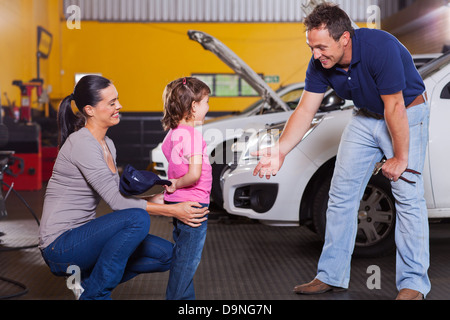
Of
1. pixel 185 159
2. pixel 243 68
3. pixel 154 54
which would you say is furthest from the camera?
pixel 154 54

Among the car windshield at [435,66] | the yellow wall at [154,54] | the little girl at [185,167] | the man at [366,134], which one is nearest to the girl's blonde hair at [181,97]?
the little girl at [185,167]

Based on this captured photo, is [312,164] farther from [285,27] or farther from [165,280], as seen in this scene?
[285,27]

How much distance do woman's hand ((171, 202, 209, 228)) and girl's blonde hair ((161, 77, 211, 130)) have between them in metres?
0.37

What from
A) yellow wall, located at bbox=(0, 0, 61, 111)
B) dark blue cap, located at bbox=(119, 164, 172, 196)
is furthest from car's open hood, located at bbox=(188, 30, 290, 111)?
yellow wall, located at bbox=(0, 0, 61, 111)

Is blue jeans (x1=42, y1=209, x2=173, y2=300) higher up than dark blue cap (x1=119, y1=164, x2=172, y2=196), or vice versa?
dark blue cap (x1=119, y1=164, x2=172, y2=196)

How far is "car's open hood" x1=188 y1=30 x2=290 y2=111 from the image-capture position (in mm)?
5818

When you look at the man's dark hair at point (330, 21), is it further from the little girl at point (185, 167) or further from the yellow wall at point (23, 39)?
the yellow wall at point (23, 39)

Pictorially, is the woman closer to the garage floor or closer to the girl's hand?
the girl's hand

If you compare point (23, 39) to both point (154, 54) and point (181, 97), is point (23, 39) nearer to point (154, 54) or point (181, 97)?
point (154, 54)

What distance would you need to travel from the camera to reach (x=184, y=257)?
99.6 inches

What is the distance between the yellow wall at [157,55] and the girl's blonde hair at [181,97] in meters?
13.3

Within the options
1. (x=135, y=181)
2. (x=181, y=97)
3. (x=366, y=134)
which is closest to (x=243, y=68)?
(x=366, y=134)

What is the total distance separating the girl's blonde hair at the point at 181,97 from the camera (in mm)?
2543

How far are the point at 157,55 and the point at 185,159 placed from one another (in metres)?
13.8
